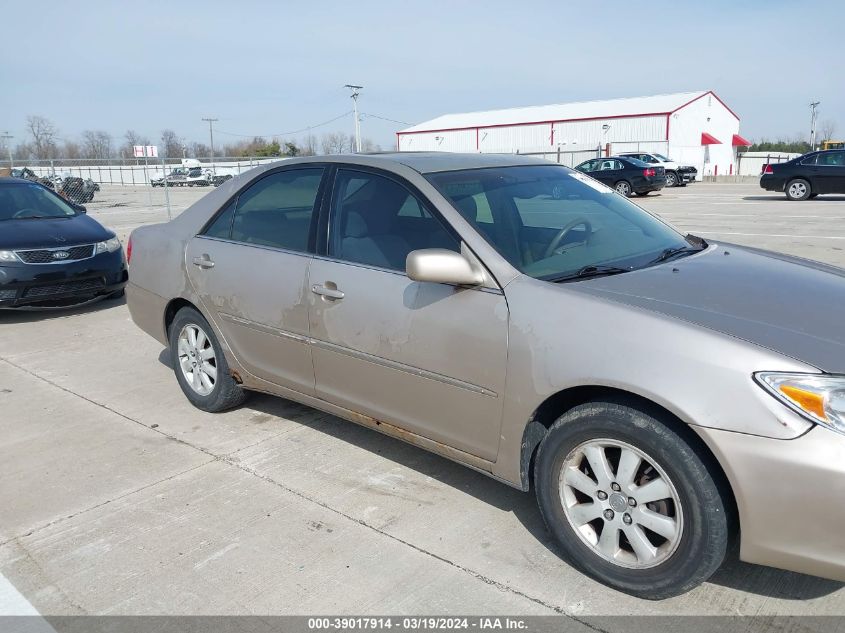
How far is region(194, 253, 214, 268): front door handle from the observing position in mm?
4262

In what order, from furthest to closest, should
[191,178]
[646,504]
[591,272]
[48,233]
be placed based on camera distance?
[191,178] → [48,233] → [591,272] → [646,504]

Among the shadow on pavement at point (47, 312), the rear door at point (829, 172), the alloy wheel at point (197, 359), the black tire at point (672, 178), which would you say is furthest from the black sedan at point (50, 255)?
the black tire at point (672, 178)

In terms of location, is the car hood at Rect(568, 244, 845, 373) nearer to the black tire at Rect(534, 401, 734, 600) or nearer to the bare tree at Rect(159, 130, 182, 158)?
the black tire at Rect(534, 401, 734, 600)

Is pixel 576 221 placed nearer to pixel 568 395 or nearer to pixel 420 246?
pixel 420 246

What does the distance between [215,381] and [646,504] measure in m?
2.90

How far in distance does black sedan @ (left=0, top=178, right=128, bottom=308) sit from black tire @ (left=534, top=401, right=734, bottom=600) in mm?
6307

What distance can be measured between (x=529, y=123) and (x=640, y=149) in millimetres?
11219

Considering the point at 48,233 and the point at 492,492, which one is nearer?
the point at 492,492

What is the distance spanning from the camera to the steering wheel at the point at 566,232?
10.5 ft

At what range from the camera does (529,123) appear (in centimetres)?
5016

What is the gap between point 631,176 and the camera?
79.6 feet

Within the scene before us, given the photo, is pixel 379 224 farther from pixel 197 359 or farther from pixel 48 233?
pixel 48 233

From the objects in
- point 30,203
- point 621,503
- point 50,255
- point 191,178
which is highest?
point 191,178

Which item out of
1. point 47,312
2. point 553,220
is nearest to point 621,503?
point 553,220
